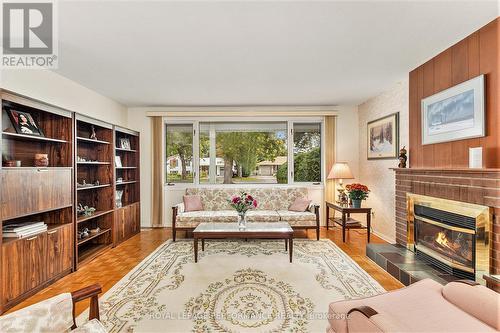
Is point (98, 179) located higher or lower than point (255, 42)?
lower

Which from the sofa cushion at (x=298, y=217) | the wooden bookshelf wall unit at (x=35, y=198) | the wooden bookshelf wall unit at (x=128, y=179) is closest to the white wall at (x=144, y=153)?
the wooden bookshelf wall unit at (x=128, y=179)

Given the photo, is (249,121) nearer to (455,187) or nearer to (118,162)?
(118,162)

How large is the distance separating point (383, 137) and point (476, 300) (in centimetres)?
350

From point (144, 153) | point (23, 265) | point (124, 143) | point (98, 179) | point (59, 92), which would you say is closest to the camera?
point (23, 265)

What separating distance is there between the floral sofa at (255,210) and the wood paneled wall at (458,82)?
72.8 inches

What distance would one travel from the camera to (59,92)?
3.66 m

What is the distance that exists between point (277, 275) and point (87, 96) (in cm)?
406

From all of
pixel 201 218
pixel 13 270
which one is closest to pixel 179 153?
pixel 201 218

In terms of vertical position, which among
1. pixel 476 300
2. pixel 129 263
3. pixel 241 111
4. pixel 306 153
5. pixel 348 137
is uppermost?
pixel 241 111

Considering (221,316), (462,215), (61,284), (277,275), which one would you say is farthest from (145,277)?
(462,215)

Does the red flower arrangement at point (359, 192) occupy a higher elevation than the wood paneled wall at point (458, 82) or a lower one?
lower

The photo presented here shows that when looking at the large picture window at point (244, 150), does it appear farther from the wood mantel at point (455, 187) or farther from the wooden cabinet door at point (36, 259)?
the wooden cabinet door at point (36, 259)

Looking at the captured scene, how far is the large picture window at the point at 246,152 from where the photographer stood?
224 inches

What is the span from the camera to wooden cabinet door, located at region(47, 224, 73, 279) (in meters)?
2.92
